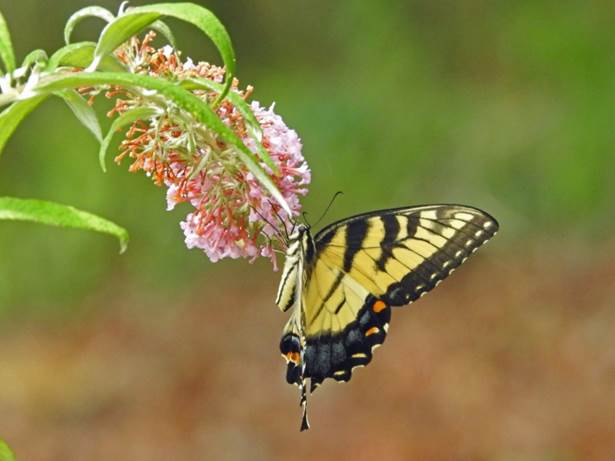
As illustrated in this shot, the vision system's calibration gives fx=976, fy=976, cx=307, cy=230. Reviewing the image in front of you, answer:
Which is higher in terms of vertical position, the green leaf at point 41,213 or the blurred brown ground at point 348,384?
the blurred brown ground at point 348,384

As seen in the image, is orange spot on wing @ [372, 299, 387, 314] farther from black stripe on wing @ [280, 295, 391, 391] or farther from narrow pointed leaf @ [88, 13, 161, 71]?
narrow pointed leaf @ [88, 13, 161, 71]

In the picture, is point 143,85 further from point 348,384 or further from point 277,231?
point 348,384

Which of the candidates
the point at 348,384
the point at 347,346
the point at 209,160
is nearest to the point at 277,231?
the point at 209,160

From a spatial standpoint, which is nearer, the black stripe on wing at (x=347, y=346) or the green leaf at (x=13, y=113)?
the green leaf at (x=13, y=113)

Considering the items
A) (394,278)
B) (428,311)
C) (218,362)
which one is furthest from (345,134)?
(394,278)

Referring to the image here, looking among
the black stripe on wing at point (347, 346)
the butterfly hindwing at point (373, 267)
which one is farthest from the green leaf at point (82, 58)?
Result: the black stripe on wing at point (347, 346)

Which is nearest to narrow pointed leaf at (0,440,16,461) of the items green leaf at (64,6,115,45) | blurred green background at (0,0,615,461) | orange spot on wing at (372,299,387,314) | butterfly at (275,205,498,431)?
green leaf at (64,6,115,45)

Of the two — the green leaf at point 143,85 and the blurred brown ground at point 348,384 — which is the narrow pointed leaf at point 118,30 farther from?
the blurred brown ground at point 348,384
